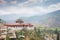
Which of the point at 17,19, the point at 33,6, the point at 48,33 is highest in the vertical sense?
the point at 33,6

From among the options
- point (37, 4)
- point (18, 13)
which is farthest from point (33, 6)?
point (18, 13)

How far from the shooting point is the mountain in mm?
2143

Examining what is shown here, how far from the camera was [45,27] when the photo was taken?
2.16 metres

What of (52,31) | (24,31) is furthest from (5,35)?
(52,31)

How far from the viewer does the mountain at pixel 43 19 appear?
7.03 ft

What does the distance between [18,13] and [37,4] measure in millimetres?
272

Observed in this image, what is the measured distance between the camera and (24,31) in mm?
2123

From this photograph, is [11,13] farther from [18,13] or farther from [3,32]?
[3,32]

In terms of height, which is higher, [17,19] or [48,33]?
[17,19]

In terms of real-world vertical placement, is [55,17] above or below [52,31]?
above

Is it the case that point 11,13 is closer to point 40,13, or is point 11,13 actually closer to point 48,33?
point 40,13

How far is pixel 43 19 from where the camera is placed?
2178 mm

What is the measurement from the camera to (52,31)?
2.14 meters

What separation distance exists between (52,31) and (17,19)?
1.55 ft
